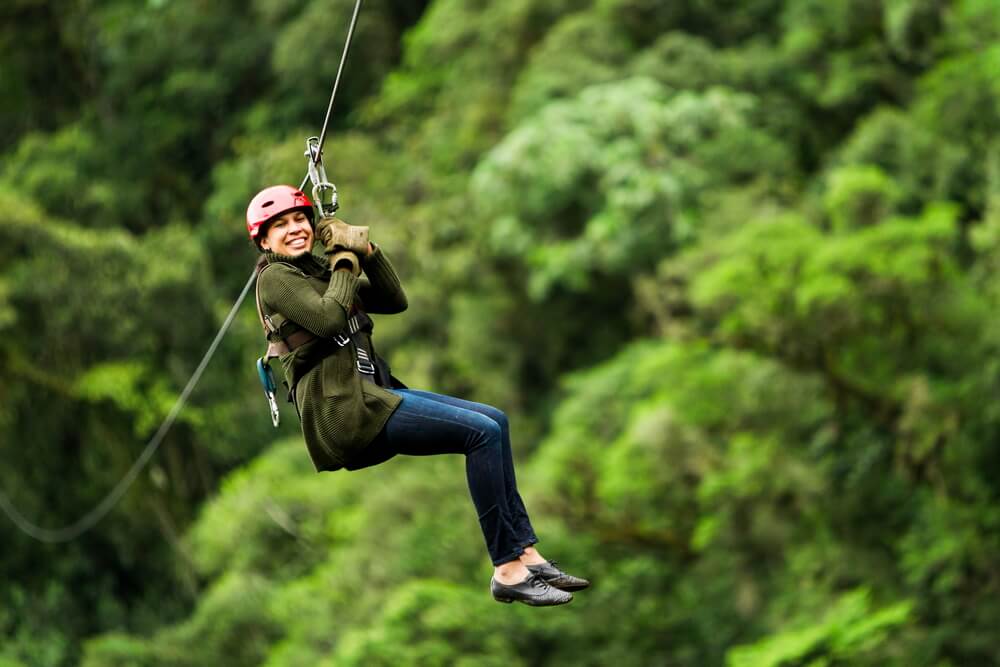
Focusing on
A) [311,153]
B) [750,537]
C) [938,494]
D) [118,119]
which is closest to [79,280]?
[118,119]

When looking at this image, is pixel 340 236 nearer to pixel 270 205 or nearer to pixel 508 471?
pixel 270 205

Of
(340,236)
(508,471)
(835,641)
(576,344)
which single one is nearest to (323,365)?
(340,236)

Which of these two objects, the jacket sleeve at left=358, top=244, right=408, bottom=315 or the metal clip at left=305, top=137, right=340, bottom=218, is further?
the jacket sleeve at left=358, top=244, right=408, bottom=315

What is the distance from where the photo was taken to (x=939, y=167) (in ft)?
50.3

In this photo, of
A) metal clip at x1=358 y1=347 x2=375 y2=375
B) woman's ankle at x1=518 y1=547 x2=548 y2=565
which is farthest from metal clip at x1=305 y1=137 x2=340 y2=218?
woman's ankle at x1=518 y1=547 x2=548 y2=565

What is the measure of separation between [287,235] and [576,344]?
13.7m

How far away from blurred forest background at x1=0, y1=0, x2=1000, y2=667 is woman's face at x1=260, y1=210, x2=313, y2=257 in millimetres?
8613

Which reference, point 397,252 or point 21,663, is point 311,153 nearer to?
point 397,252

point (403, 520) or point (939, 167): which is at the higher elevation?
point (939, 167)

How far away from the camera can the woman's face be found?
470cm

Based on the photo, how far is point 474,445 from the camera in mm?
4656

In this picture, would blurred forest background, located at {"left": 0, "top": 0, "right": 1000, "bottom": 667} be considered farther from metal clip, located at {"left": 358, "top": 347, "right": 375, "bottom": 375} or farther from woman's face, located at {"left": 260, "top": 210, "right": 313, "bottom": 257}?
woman's face, located at {"left": 260, "top": 210, "right": 313, "bottom": 257}

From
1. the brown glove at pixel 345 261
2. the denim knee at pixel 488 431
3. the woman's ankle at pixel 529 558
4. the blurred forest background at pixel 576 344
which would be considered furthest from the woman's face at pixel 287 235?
the blurred forest background at pixel 576 344

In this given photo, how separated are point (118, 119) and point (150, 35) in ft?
4.74
